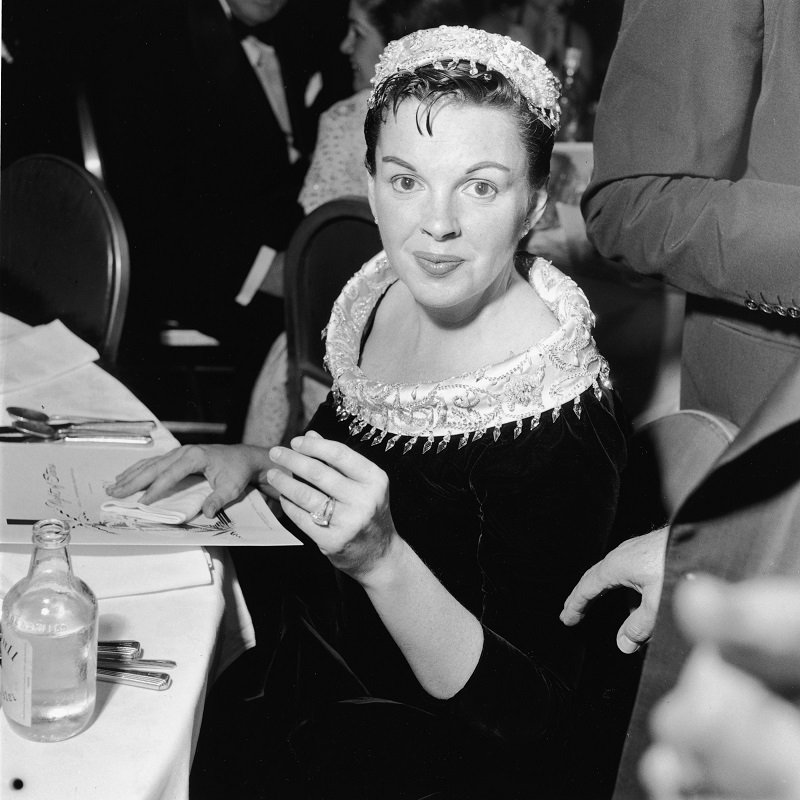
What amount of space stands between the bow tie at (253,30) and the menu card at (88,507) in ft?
4.36

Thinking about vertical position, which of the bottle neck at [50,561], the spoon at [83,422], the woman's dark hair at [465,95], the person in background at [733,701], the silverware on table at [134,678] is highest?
the woman's dark hair at [465,95]

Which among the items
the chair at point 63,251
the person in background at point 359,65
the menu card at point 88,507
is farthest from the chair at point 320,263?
the menu card at point 88,507

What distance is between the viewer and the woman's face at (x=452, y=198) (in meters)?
0.86

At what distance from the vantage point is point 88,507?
91cm

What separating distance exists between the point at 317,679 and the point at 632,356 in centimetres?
58

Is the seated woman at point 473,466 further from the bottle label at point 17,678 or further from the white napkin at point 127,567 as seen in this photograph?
the bottle label at point 17,678

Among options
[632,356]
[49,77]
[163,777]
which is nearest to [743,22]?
[632,356]

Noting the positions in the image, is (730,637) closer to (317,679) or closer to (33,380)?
(317,679)

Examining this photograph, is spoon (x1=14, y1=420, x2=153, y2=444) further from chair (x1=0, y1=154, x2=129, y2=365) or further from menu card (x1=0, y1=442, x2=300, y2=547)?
chair (x1=0, y1=154, x2=129, y2=365)

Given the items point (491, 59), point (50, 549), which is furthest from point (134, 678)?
point (491, 59)

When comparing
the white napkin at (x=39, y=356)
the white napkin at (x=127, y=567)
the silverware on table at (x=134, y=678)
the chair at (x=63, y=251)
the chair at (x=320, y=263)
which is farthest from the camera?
the chair at (x=63, y=251)

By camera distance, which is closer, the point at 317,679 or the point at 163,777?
the point at 163,777

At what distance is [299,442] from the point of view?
2.33 feet

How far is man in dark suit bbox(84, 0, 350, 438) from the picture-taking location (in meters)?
2.05
